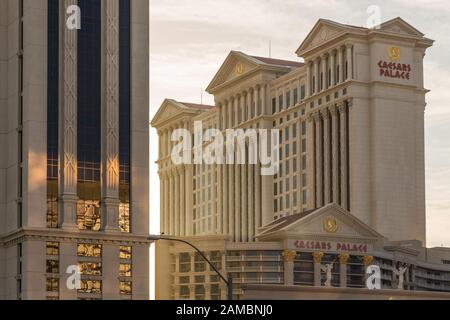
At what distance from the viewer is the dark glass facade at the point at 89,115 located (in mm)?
153250

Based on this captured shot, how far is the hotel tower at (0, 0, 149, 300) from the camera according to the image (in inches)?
5876

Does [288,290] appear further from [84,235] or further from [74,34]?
[74,34]

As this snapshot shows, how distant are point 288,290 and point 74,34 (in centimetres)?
4230

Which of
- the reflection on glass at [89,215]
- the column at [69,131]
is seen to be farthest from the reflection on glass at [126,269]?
the column at [69,131]

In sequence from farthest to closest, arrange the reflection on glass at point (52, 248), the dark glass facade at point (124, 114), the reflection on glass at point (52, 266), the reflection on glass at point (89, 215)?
the dark glass facade at point (124, 114)
the reflection on glass at point (89, 215)
the reflection on glass at point (52, 248)
the reflection on glass at point (52, 266)

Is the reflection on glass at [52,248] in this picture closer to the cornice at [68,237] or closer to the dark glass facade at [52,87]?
the cornice at [68,237]

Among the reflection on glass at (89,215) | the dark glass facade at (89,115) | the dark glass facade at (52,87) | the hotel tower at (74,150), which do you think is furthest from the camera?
the dark glass facade at (89,115)

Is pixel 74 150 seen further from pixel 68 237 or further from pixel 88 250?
pixel 88 250

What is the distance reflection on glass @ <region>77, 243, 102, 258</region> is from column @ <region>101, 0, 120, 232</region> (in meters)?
2.99

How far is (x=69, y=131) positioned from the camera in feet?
500

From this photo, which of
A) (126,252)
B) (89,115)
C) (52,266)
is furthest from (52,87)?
(126,252)

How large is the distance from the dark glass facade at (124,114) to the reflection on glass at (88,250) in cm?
508
